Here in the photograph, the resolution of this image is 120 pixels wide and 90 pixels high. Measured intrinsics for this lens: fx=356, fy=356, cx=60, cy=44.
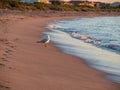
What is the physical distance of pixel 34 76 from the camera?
6594 mm

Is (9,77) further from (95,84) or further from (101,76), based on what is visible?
(101,76)

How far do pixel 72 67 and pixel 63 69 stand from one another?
511mm

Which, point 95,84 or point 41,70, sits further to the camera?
point 41,70

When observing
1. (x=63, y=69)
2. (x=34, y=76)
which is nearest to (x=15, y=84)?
(x=34, y=76)

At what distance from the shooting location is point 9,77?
6109mm

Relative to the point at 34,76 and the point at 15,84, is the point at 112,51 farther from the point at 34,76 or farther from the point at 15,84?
the point at 15,84

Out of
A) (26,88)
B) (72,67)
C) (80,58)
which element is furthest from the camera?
(80,58)

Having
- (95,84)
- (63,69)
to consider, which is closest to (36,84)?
(95,84)

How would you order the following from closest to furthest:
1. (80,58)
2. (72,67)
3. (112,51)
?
1. (72,67)
2. (80,58)
3. (112,51)

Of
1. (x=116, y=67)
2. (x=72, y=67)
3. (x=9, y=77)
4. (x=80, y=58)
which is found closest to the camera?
(x=9, y=77)

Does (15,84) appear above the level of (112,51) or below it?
above

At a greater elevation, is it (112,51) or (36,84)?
(36,84)

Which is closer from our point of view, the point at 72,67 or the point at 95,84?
the point at 95,84

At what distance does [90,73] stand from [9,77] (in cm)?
224
